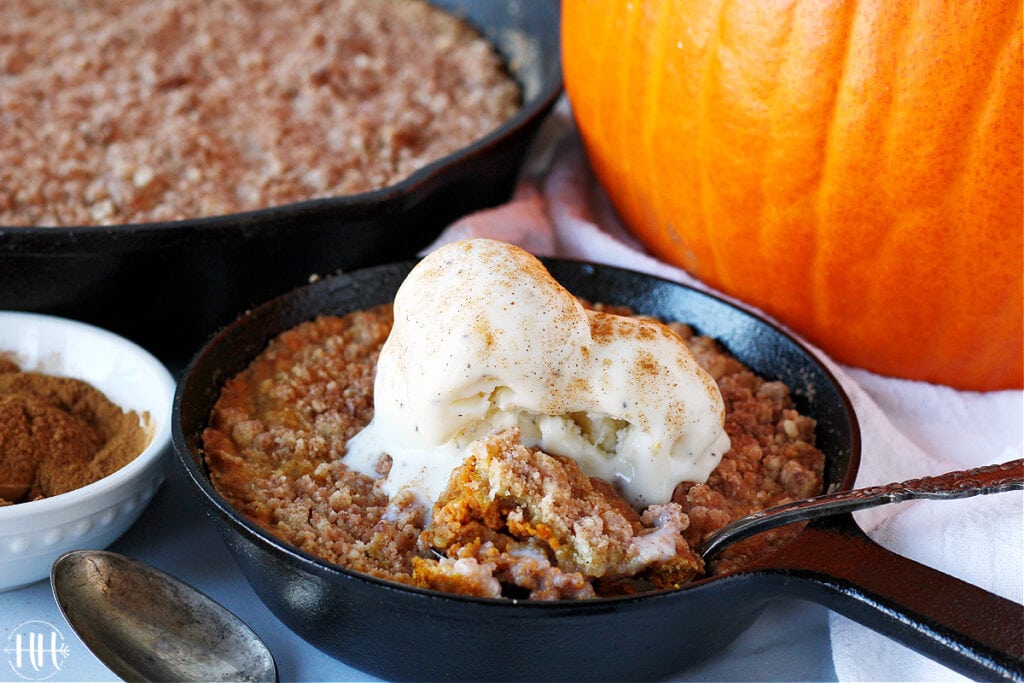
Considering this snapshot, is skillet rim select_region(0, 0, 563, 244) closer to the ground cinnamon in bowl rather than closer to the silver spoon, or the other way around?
the ground cinnamon in bowl

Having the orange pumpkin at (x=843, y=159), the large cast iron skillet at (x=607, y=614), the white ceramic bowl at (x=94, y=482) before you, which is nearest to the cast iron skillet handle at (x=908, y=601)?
the large cast iron skillet at (x=607, y=614)

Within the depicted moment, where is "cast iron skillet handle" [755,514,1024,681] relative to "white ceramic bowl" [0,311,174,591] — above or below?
above

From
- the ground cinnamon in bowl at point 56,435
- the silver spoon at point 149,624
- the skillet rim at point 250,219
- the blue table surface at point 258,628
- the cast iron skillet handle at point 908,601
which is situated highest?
the skillet rim at point 250,219

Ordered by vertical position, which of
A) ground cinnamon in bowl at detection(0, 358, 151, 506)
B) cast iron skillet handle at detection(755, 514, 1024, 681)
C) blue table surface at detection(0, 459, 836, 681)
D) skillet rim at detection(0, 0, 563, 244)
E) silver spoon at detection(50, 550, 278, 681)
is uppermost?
skillet rim at detection(0, 0, 563, 244)

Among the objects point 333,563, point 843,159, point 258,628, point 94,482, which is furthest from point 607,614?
point 843,159

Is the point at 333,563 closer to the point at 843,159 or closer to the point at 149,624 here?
the point at 149,624

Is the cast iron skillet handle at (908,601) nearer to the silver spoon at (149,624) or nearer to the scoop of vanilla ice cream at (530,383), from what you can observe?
the scoop of vanilla ice cream at (530,383)

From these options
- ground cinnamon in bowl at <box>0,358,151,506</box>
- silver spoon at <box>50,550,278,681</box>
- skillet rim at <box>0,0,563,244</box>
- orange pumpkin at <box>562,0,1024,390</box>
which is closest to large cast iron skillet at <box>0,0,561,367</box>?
skillet rim at <box>0,0,563,244</box>
